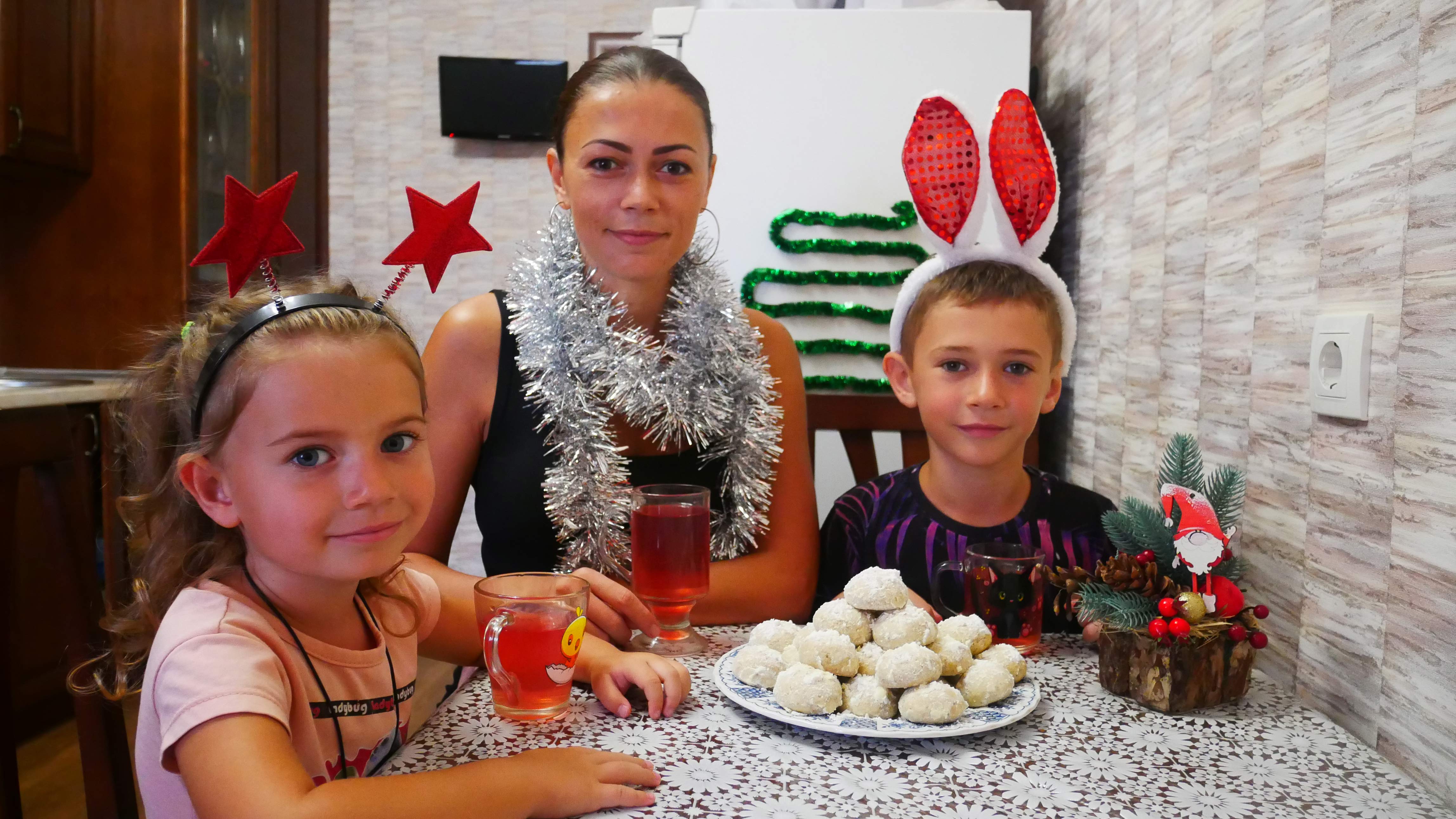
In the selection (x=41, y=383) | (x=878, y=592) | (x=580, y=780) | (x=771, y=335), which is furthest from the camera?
(x=41, y=383)

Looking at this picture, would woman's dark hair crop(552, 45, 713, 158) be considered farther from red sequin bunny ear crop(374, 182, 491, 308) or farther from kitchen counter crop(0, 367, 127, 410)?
kitchen counter crop(0, 367, 127, 410)

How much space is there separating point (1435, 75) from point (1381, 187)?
10cm

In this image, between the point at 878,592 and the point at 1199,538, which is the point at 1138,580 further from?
the point at 878,592

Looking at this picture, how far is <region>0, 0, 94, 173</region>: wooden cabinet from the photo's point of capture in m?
2.59

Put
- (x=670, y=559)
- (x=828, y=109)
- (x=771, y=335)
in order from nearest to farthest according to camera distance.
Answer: (x=670, y=559)
(x=771, y=335)
(x=828, y=109)

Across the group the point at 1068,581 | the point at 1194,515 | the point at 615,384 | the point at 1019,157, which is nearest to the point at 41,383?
the point at 615,384

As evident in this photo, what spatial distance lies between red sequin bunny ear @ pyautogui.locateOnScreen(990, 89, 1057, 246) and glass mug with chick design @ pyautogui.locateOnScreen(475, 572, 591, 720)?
2.36ft

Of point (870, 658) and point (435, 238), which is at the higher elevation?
point (435, 238)

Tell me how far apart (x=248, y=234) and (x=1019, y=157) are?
85 cm

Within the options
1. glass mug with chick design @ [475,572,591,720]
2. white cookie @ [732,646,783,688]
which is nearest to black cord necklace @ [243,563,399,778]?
glass mug with chick design @ [475,572,591,720]

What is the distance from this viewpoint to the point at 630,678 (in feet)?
2.85

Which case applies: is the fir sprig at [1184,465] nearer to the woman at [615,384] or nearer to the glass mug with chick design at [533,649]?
the woman at [615,384]

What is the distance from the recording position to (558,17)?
3438mm

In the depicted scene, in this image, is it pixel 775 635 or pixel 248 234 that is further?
pixel 775 635
